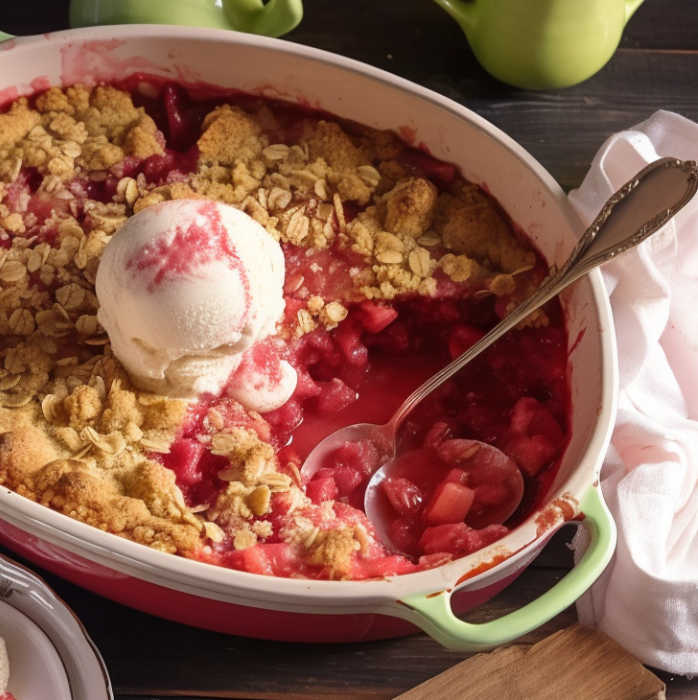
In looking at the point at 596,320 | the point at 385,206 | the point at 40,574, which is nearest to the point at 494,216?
the point at 385,206

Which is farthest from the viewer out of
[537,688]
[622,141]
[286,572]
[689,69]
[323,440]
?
[689,69]

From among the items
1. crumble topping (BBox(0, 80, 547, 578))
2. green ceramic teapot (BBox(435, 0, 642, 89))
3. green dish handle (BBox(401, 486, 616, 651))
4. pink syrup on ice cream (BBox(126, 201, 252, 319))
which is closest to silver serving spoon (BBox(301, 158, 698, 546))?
crumble topping (BBox(0, 80, 547, 578))

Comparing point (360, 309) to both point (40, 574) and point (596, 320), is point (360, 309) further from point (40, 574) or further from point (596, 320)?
point (40, 574)

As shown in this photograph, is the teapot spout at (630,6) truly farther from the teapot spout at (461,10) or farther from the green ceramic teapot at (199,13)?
the green ceramic teapot at (199,13)

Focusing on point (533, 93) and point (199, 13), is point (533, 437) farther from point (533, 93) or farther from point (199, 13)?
point (199, 13)

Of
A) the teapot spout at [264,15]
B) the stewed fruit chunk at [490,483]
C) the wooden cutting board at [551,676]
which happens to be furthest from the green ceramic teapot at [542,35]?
the wooden cutting board at [551,676]

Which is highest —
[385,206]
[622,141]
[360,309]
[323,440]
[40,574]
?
[622,141]

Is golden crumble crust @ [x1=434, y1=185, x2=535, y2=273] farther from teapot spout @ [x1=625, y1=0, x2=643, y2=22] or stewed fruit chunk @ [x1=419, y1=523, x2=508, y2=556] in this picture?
teapot spout @ [x1=625, y1=0, x2=643, y2=22]

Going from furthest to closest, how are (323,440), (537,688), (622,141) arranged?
(622,141), (323,440), (537,688)
